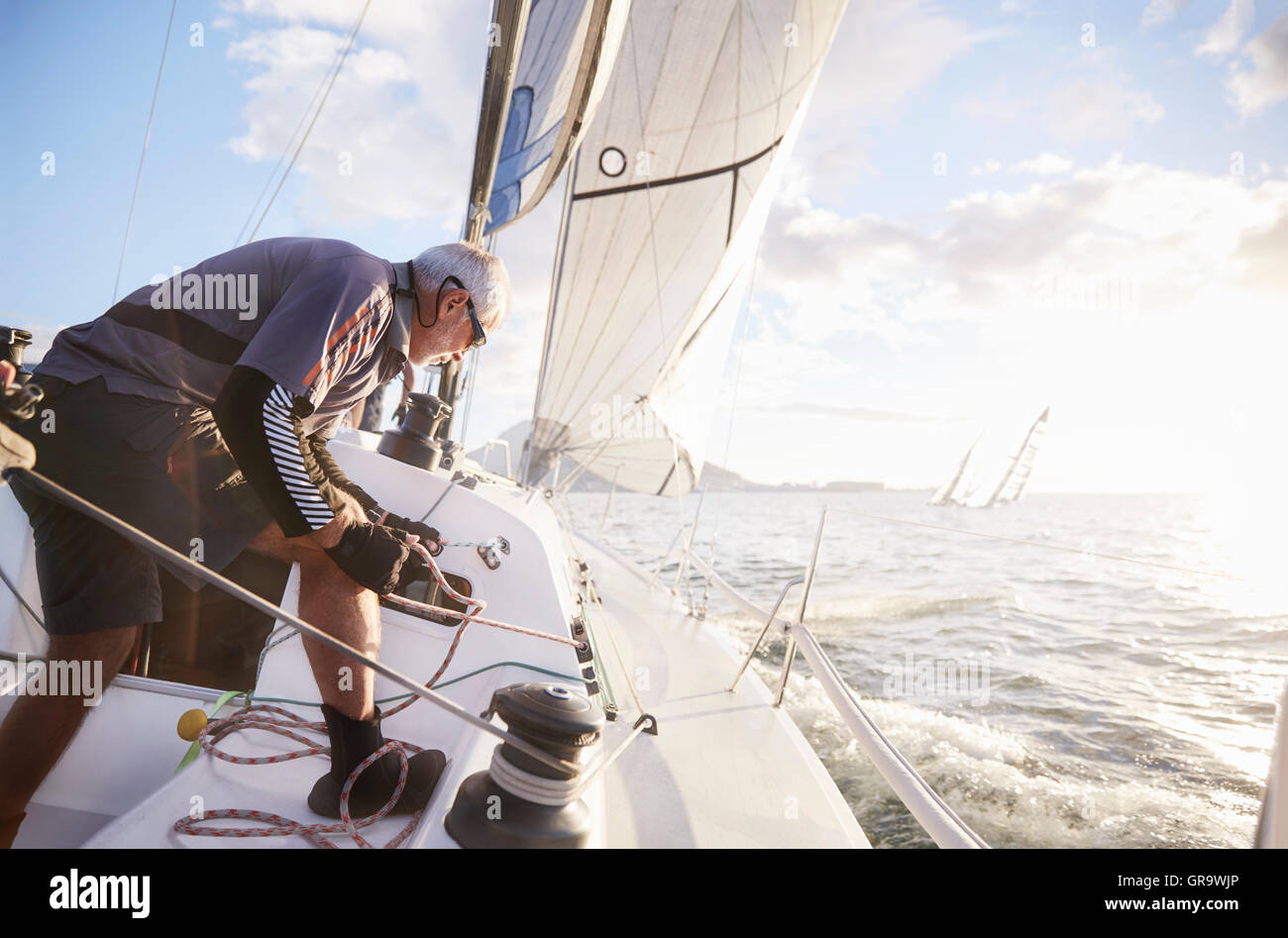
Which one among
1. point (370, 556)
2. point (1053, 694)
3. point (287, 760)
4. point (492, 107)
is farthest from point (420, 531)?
point (1053, 694)

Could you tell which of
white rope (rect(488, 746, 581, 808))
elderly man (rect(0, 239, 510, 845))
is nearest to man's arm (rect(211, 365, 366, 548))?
elderly man (rect(0, 239, 510, 845))

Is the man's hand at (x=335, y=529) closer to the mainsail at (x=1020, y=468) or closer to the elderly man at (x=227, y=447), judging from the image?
the elderly man at (x=227, y=447)

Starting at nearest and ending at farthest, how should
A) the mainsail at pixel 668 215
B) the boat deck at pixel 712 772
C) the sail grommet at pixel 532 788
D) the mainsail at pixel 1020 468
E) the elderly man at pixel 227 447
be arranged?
the sail grommet at pixel 532 788 → the elderly man at pixel 227 447 → the boat deck at pixel 712 772 → the mainsail at pixel 668 215 → the mainsail at pixel 1020 468

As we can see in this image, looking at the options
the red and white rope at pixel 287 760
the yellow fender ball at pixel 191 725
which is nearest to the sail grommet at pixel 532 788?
the red and white rope at pixel 287 760

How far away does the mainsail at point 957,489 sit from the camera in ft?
123

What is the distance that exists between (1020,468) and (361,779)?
37632mm

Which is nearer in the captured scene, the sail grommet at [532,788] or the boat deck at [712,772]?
the sail grommet at [532,788]

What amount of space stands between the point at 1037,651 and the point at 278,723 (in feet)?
17.6

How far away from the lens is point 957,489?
39.7 metres

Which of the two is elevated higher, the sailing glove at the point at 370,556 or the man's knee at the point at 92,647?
the sailing glove at the point at 370,556

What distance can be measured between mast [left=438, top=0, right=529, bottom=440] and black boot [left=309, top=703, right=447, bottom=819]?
2.53 meters

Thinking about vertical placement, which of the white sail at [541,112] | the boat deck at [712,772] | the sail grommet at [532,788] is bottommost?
the boat deck at [712,772]

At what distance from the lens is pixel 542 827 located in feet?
3.01

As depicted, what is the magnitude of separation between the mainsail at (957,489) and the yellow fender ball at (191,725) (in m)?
40.1
